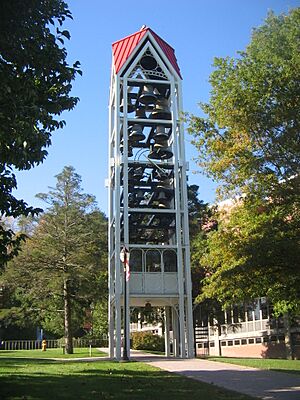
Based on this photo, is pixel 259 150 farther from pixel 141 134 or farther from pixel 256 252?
pixel 141 134

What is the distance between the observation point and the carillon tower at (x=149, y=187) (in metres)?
24.3

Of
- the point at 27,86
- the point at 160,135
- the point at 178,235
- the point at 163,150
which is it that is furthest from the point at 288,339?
the point at 27,86

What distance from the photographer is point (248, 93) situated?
13.9 meters

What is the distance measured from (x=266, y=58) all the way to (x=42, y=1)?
7249mm

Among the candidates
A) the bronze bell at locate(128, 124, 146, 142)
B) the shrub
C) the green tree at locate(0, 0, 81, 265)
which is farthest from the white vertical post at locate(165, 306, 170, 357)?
the green tree at locate(0, 0, 81, 265)

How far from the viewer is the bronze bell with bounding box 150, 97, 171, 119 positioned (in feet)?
88.7

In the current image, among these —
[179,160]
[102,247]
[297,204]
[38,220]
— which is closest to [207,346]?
[102,247]

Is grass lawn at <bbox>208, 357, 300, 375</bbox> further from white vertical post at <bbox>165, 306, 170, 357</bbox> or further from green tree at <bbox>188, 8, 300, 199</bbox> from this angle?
white vertical post at <bbox>165, 306, 170, 357</bbox>

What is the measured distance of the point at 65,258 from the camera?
3170 centimetres

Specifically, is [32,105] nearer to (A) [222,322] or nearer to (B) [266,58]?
(B) [266,58]

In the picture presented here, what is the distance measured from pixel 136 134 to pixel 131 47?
5239mm

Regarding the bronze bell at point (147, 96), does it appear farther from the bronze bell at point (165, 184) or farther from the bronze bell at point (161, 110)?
the bronze bell at point (165, 184)

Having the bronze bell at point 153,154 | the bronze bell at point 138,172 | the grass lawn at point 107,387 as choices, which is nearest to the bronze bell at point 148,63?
the bronze bell at point 153,154

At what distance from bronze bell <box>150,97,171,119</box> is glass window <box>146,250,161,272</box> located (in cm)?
760
